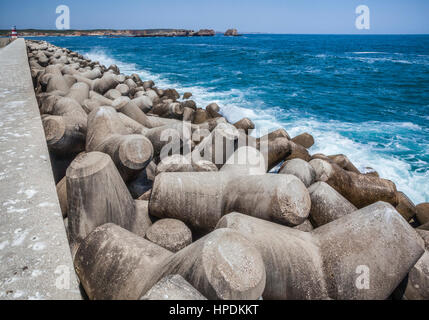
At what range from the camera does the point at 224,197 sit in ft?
7.94

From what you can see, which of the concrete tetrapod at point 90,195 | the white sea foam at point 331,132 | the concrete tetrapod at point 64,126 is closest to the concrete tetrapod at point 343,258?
the concrete tetrapod at point 90,195

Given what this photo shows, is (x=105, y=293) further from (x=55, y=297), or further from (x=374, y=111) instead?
(x=374, y=111)

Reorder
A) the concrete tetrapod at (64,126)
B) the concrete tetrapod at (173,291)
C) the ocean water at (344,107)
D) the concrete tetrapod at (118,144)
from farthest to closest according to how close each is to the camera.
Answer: the ocean water at (344,107) < the concrete tetrapod at (64,126) < the concrete tetrapod at (118,144) < the concrete tetrapod at (173,291)

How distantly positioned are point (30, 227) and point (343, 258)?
1.78 metres

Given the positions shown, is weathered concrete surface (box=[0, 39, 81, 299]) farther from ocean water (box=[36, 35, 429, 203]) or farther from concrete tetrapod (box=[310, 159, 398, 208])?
ocean water (box=[36, 35, 429, 203])

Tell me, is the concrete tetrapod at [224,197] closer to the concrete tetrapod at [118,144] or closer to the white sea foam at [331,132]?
the concrete tetrapod at [118,144]

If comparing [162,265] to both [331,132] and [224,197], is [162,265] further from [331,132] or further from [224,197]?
[331,132]

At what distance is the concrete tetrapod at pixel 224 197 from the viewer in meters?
2.02

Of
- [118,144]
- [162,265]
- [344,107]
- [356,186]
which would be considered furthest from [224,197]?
[344,107]

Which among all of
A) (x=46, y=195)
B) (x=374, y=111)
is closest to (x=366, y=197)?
(x=46, y=195)

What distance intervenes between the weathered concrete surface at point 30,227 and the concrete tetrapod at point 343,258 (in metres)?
0.98

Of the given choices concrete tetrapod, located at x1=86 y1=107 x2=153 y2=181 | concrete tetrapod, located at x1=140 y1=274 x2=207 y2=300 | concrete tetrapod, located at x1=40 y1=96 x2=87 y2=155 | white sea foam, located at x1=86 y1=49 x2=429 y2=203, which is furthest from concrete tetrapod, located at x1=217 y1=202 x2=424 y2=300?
white sea foam, located at x1=86 y1=49 x2=429 y2=203

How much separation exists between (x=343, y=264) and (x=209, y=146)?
7.36 ft
